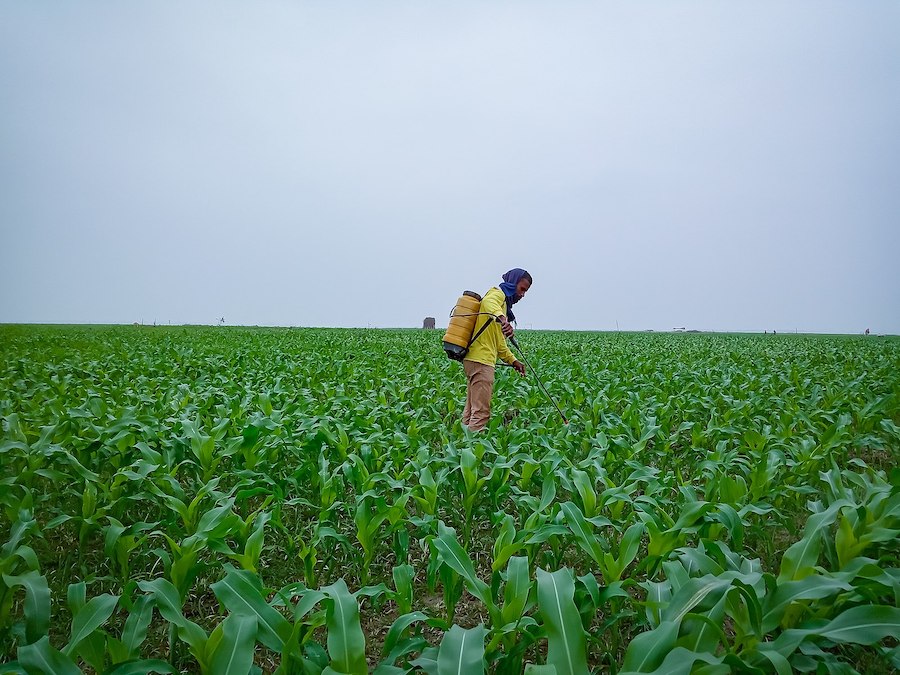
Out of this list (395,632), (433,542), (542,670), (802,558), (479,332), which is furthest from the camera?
(479,332)

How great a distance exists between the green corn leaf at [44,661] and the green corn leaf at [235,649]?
1.42 feet

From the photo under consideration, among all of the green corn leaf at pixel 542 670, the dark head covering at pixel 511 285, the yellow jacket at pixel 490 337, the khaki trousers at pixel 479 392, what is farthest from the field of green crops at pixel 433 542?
the dark head covering at pixel 511 285

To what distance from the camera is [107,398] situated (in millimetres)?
6320

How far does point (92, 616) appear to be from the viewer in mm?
1817

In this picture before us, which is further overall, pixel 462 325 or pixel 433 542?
pixel 462 325

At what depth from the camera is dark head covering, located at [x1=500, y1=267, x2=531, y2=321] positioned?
5.89m

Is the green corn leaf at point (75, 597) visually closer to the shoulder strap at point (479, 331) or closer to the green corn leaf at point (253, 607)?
the green corn leaf at point (253, 607)

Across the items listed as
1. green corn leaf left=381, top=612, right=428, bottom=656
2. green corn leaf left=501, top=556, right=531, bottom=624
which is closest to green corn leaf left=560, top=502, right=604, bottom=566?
green corn leaf left=501, top=556, right=531, bottom=624

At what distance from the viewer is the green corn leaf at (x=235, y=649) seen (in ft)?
5.30

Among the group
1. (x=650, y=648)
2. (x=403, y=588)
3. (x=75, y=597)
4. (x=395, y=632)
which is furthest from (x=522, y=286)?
(x=75, y=597)

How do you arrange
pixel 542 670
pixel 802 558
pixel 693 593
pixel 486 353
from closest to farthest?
pixel 542 670 → pixel 693 593 → pixel 802 558 → pixel 486 353

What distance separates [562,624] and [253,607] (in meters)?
1.13

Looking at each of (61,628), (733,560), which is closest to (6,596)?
(61,628)

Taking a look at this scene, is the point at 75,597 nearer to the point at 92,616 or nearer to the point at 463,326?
the point at 92,616
